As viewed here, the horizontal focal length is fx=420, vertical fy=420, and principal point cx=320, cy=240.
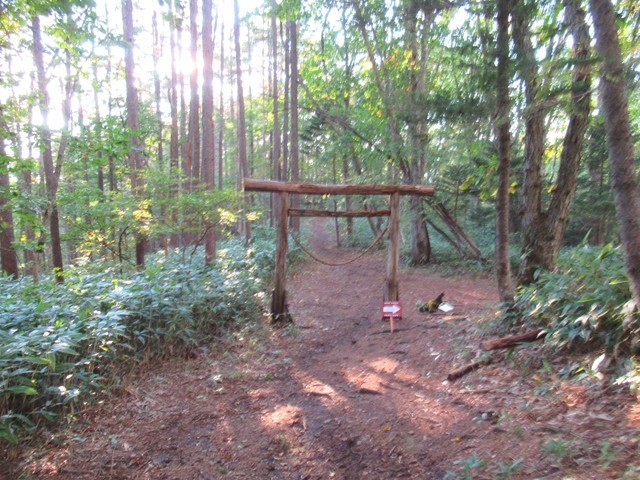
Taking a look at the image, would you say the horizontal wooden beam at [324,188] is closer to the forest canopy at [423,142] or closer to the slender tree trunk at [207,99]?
the forest canopy at [423,142]

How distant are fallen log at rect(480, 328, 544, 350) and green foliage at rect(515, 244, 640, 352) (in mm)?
159

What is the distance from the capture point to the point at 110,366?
5094 mm

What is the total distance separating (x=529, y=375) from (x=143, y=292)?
209 inches

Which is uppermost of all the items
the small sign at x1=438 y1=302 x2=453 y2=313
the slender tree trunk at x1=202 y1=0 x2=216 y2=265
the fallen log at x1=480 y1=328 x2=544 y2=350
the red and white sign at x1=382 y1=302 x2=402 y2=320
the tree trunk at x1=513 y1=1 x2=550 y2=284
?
the slender tree trunk at x1=202 y1=0 x2=216 y2=265

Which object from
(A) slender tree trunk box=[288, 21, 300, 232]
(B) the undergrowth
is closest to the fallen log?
(B) the undergrowth

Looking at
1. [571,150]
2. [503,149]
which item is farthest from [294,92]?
[571,150]

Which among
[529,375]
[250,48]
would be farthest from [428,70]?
[250,48]

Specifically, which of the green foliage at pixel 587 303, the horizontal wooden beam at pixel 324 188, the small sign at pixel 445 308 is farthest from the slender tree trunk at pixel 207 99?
the green foliage at pixel 587 303

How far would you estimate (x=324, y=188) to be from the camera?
8.20 metres

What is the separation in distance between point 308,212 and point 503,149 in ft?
12.9

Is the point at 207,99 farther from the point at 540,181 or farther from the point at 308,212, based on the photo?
the point at 540,181

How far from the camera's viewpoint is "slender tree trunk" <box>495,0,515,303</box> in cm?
514

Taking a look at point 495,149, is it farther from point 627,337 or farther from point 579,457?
point 579,457

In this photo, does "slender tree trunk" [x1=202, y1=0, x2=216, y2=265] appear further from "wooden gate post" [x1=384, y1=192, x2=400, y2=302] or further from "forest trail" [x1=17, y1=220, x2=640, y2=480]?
"forest trail" [x1=17, y1=220, x2=640, y2=480]
